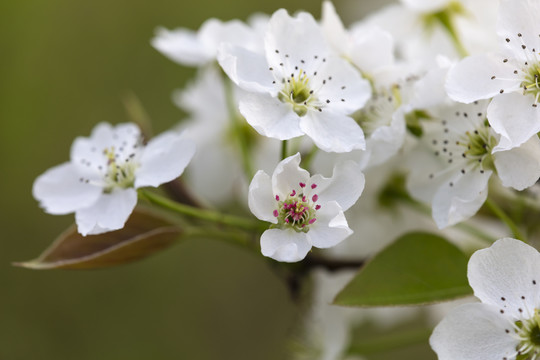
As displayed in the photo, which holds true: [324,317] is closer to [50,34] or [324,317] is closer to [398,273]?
[398,273]

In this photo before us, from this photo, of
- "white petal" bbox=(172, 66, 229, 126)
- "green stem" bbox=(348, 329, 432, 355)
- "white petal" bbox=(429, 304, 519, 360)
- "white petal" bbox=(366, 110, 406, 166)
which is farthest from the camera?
"white petal" bbox=(172, 66, 229, 126)

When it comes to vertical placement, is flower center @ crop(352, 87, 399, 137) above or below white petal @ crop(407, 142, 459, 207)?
above

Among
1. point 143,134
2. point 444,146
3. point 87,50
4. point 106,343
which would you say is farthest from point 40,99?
point 444,146

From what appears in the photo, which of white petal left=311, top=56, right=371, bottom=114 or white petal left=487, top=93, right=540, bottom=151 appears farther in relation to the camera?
white petal left=311, top=56, right=371, bottom=114

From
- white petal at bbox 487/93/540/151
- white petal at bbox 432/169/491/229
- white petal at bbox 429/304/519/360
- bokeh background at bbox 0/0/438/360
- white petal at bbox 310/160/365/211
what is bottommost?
bokeh background at bbox 0/0/438/360

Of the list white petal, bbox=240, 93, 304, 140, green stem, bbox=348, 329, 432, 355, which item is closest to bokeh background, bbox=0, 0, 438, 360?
green stem, bbox=348, 329, 432, 355

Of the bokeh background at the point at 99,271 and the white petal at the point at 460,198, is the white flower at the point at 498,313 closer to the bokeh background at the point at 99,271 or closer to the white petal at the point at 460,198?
the white petal at the point at 460,198

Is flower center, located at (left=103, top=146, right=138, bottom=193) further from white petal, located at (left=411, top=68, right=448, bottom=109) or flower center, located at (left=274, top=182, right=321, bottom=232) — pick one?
white petal, located at (left=411, top=68, right=448, bottom=109)

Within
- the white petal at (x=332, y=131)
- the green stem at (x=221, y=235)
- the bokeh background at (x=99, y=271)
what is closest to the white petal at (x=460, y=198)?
the white petal at (x=332, y=131)
